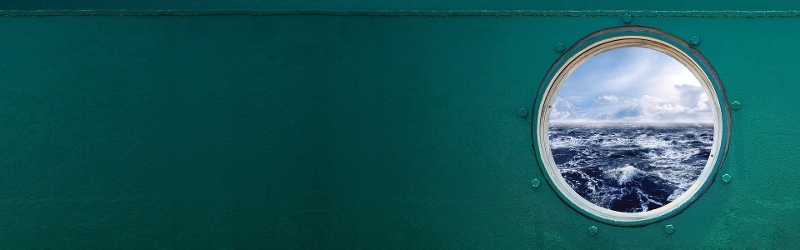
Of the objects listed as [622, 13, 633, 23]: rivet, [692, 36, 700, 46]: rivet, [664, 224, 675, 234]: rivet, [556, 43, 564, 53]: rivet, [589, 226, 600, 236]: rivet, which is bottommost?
[664, 224, 675, 234]: rivet

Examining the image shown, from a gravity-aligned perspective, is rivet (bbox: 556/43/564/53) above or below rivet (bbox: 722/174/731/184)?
above

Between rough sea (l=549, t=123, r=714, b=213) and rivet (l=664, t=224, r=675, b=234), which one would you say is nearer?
rivet (l=664, t=224, r=675, b=234)

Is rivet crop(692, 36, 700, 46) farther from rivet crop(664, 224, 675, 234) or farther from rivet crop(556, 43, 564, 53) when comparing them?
rivet crop(664, 224, 675, 234)

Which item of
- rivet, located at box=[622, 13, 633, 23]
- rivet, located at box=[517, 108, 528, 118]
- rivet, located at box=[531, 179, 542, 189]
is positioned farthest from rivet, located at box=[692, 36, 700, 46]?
rivet, located at box=[531, 179, 542, 189]

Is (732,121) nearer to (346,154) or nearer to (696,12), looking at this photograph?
(696,12)

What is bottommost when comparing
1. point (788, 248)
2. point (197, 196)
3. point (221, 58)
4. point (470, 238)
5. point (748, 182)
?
point (788, 248)

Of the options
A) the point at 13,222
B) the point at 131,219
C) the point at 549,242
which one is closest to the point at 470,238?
the point at 549,242

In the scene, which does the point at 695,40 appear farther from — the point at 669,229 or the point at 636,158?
the point at 636,158

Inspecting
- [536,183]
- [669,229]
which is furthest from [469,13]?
[669,229]

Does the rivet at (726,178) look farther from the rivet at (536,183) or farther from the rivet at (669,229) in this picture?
the rivet at (536,183)
